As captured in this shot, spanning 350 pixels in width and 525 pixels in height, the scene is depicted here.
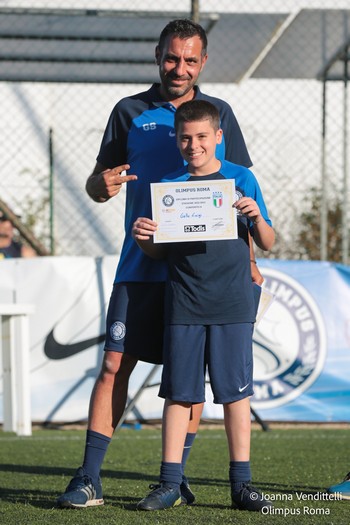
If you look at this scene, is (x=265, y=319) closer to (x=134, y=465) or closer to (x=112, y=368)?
(x=134, y=465)

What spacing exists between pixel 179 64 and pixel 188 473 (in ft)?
6.58

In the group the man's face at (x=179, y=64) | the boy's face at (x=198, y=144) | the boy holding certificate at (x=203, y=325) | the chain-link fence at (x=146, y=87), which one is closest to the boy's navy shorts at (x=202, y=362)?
the boy holding certificate at (x=203, y=325)

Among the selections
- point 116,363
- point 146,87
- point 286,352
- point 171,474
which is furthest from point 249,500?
point 146,87

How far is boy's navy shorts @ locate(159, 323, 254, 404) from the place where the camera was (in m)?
3.64

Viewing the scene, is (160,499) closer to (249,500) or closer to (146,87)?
(249,500)

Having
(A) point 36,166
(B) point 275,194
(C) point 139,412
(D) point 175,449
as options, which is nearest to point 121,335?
(D) point 175,449

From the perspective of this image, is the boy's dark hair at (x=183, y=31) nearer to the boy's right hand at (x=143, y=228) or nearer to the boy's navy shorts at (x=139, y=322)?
the boy's right hand at (x=143, y=228)

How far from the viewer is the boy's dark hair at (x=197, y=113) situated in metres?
3.64

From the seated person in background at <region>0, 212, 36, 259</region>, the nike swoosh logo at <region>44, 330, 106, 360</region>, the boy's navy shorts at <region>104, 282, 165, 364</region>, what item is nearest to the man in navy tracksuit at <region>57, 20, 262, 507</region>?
the boy's navy shorts at <region>104, 282, 165, 364</region>

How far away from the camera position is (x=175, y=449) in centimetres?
363

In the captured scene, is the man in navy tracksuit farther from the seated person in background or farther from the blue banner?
the seated person in background

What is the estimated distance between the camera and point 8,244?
8461 millimetres

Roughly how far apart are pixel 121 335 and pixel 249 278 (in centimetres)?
53

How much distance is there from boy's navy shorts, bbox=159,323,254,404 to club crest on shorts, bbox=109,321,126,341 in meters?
0.24
